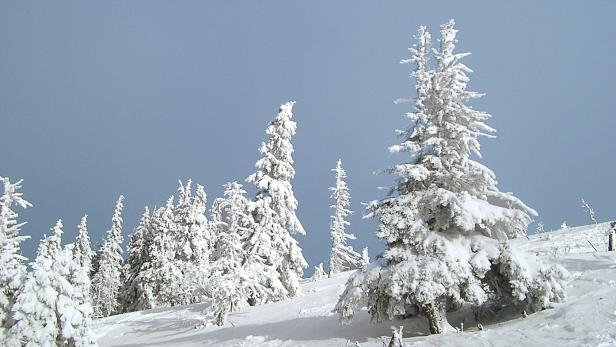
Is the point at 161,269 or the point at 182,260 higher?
the point at 182,260

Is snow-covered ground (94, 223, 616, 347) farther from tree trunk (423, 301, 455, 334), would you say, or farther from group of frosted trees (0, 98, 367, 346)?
group of frosted trees (0, 98, 367, 346)

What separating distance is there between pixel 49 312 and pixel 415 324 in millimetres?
13986

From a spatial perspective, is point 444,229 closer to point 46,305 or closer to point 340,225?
point 46,305

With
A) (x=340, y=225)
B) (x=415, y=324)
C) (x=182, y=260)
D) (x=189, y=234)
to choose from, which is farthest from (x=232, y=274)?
(x=340, y=225)

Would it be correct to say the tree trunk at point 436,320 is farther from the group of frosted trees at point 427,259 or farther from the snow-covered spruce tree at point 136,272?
the snow-covered spruce tree at point 136,272

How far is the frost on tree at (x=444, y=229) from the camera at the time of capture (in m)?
15.2

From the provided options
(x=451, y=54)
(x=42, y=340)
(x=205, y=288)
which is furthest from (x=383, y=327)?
(x=205, y=288)

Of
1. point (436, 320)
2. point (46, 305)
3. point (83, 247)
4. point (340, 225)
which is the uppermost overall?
point (83, 247)

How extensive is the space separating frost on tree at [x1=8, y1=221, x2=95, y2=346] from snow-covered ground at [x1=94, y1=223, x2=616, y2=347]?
5907mm

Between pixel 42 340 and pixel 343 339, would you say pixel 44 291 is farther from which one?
pixel 343 339

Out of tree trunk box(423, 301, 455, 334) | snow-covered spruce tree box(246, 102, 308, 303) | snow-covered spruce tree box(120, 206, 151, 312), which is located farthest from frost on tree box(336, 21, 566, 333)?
snow-covered spruce tree box(120, 206, 151, 312)

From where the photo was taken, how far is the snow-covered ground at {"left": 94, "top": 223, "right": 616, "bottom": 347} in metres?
13.3

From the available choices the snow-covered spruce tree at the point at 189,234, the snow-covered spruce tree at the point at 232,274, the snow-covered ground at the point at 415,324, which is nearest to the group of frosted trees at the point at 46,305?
the snow-covered ground at the point at 415,324

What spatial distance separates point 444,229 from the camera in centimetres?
1688
